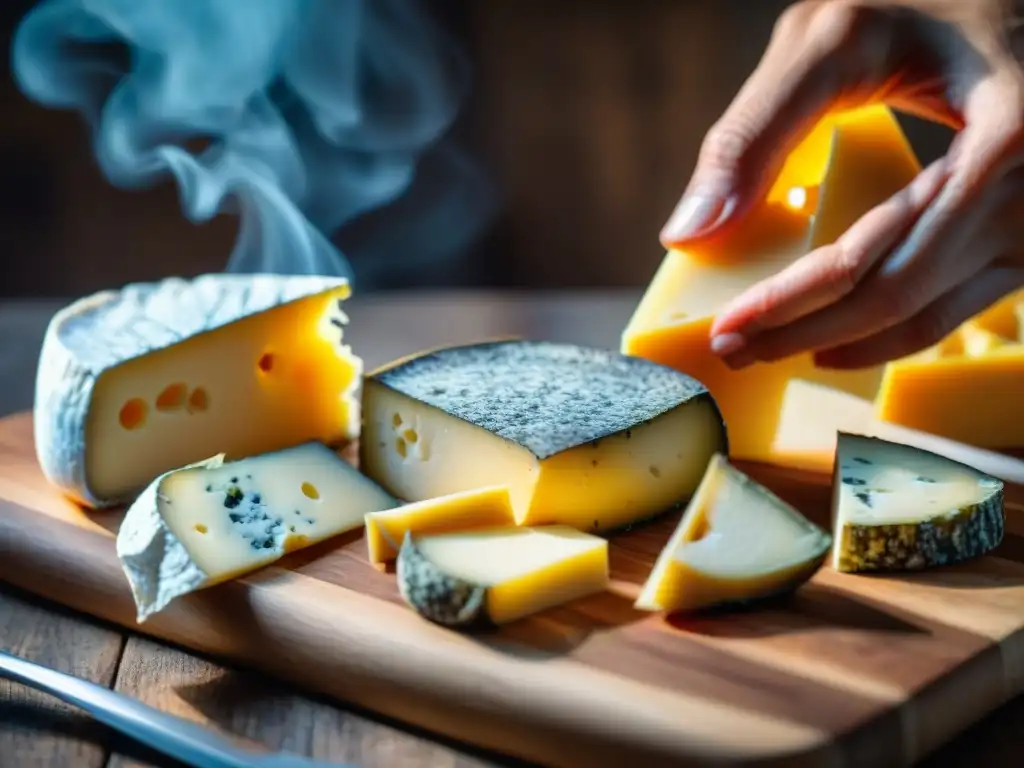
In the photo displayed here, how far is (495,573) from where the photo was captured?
1.32 m

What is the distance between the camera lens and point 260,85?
93.3 inches

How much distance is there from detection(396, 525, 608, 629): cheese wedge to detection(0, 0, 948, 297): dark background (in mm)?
2373

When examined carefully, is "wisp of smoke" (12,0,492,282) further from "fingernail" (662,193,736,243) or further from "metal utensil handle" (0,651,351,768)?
"metal utensil handle" (0,651,351,768)

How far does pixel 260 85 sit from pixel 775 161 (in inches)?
42.0

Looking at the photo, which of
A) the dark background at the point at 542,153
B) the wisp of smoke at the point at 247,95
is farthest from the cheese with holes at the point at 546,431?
the dark background at the point at 542,153

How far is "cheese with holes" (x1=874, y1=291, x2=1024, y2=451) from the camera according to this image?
1.90m

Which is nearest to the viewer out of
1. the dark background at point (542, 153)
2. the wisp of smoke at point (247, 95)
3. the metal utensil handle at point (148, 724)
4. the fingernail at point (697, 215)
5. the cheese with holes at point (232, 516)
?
the metal utensil handle at point (148, 724)

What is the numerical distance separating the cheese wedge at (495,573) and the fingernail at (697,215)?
1.99ft

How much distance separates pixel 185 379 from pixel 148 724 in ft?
2.36

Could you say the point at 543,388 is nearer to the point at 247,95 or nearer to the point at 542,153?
the point at 247,95

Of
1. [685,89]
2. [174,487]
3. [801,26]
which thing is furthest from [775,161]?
[685,89]

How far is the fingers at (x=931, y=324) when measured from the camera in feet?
6.06

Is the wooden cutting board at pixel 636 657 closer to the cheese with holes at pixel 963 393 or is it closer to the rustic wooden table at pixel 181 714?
the rustic wooden table at pixel 181 714

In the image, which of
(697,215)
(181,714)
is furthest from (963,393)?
(181,714)
